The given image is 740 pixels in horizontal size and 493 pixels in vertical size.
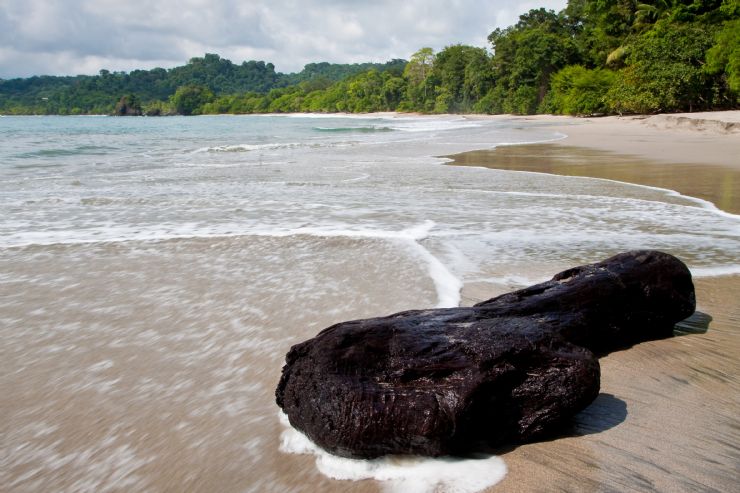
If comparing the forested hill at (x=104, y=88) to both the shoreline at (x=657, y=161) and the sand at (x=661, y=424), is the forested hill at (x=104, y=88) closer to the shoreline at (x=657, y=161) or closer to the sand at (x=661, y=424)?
the shoreline at (x=657, y=161)

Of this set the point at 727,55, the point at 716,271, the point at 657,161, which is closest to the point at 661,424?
the point at 716,271

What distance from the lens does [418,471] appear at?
6.36 feet

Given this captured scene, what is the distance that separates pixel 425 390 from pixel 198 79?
20461 cm

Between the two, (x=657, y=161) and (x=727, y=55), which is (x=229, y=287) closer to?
(x=657, y=161)

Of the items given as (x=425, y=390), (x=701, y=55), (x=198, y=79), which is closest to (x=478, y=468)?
(x=425, y=390)

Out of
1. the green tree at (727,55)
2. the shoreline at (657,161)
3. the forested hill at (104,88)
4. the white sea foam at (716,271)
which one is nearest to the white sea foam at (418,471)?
the white sea foam at (716,271)

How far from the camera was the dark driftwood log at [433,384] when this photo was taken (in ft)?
6.43

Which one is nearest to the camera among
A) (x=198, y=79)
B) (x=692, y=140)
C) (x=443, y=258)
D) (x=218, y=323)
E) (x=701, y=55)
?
(x=218, y=323)

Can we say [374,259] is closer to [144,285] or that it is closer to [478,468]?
[144,285]

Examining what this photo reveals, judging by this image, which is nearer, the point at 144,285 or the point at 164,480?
the point at 164,480

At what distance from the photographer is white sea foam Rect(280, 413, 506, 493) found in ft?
6.09

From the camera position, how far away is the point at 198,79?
190m

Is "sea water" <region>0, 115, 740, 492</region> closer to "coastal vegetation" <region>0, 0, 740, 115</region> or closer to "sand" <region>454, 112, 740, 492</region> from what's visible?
"sand" <region>454, 112, 740, 492</region>

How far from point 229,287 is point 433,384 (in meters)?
2.34
